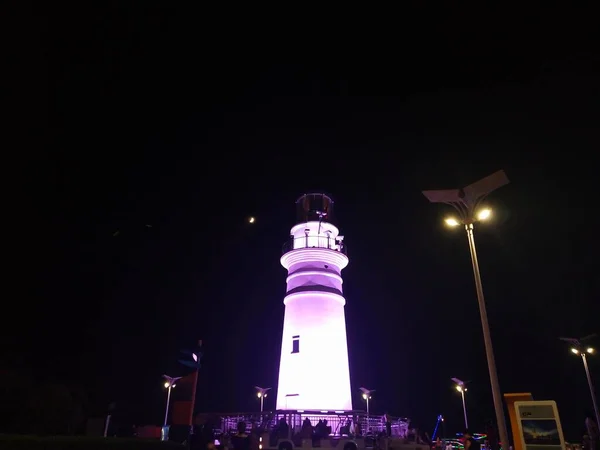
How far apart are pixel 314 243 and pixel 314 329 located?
599 cm

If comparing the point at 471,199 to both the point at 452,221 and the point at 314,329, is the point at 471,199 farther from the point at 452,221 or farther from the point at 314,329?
the point at 314,329

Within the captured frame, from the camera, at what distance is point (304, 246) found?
30.7 m

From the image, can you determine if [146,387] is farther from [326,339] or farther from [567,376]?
[567,376]

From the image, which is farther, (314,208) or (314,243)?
(314,208)

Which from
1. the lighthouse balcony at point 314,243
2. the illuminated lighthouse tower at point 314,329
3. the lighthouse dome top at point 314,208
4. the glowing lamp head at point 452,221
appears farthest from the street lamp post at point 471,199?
the lighthouse dome top at point 314,208

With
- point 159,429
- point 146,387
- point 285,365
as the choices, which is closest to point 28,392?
point 159,429

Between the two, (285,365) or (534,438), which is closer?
(534,438)

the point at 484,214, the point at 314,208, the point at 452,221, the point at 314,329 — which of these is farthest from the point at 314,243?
the point at 484,214

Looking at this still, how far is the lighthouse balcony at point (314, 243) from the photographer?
3097cm

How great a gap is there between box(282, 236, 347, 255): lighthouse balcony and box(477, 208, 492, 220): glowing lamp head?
16.4 metres

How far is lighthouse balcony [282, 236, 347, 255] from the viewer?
31.0m

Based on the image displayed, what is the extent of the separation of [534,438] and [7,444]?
39.4 feet

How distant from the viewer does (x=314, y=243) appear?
31.1 m

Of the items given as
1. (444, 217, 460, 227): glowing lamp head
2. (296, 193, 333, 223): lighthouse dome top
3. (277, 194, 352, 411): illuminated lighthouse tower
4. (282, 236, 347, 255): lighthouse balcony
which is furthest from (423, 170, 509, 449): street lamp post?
(296, 193, 333, 223): lighthouse dome top
